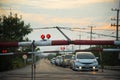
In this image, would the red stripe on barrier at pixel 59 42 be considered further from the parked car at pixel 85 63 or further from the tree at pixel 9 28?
the parked car at pixel 85 63

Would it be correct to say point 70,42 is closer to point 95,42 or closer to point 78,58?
point 95,42

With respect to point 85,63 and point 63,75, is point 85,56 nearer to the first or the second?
point 85,63

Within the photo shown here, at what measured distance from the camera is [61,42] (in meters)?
10.2

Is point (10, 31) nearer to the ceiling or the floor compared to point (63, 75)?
nearer to the ceiling

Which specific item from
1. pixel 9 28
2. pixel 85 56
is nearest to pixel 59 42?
pixel 9 28

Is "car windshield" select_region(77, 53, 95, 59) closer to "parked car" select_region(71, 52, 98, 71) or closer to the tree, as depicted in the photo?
"parked car" select_region(71, 52, 98, 71)

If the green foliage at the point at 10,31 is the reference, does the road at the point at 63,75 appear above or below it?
below

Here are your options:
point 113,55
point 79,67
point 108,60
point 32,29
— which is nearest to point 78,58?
point 79,67

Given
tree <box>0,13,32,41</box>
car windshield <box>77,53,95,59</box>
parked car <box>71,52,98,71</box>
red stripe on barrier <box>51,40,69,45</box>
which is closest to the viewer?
red stripe on barrier <box>51,40,69,45</box>

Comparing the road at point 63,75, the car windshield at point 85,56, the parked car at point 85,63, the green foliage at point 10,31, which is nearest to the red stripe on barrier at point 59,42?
the green foliage at point 10,31

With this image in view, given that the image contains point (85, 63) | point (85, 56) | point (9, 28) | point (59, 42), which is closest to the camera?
point (59, 42)

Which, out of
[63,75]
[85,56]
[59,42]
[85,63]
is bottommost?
[63,75]

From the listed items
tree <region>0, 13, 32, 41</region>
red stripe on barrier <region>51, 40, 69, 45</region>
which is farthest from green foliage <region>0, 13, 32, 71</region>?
red stripe on barrier <region>51, 40, 69, 45</region>

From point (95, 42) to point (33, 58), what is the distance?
1616 mm
